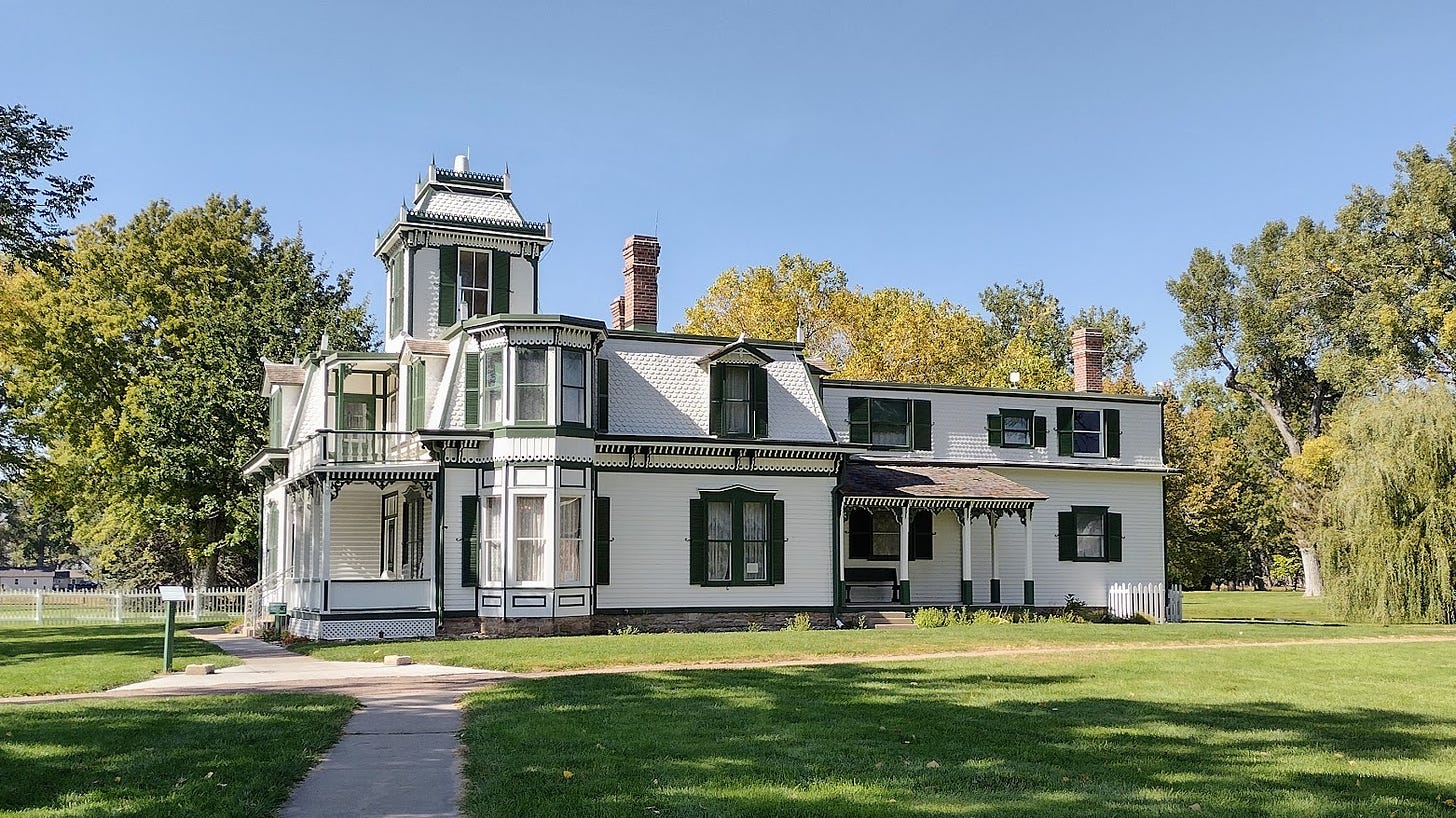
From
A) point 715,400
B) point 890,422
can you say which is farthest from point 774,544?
point 890,422

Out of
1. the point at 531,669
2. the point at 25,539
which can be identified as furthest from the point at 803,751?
the point at 25,539

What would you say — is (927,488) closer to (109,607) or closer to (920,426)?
(920,426)

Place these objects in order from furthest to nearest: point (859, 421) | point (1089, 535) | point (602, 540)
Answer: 1. point (1089, 535)
2. point (859, 421)
3. point (602, 540)

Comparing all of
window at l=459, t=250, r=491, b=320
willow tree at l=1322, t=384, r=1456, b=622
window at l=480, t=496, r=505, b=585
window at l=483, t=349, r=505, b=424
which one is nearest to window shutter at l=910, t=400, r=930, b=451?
willow tree at l=1322, t=384, r=1456, b=622

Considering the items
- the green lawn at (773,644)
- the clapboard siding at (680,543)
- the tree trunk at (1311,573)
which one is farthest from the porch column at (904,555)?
the tree trunk at (1311,573)

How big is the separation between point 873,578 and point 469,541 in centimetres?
1126

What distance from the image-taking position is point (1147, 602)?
113 ft

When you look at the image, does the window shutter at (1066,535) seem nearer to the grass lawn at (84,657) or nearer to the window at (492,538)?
the window at (492,538)

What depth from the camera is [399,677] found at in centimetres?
1909

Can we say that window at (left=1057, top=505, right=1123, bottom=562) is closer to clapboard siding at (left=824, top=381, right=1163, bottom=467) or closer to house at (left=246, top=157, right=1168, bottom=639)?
house at (left=246, top=157, right=1168, bottom=639)

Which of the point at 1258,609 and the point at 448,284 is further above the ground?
the point at 448,284

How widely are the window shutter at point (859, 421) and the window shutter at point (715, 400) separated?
5674 mm

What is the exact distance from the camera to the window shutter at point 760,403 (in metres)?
30.6

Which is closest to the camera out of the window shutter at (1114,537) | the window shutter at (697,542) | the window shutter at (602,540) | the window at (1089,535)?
the window shutter at (602,540)
